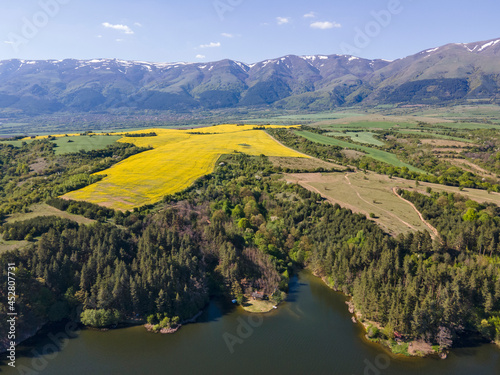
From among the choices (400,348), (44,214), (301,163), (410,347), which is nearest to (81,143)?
(44,214)

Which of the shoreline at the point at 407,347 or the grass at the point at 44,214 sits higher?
the grass at the point at 44,214

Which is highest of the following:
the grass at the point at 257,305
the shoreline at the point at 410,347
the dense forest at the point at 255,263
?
the dense forest at the point at 255,263

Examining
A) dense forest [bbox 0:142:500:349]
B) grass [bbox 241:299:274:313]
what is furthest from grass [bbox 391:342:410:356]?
grass [bbox 241:299:274:313]

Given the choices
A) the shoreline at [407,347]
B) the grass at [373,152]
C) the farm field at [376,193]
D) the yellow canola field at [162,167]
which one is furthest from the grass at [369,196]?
the yellow canola field at [162,167]

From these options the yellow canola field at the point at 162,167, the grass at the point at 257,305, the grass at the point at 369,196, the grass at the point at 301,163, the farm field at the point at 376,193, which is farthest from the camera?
the grass at the point at 301,163

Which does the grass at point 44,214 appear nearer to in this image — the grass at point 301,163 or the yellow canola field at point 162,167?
the yellow canola field at point 162,167

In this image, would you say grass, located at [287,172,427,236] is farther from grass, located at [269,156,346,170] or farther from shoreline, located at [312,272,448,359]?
shoreline, located at [312,272,448,359]
